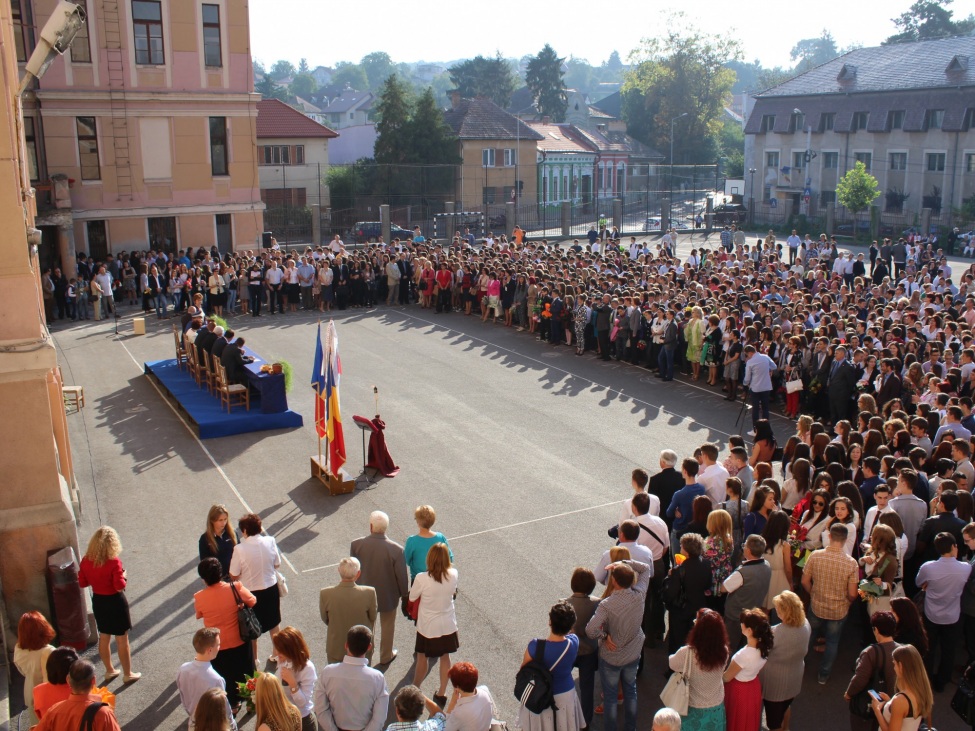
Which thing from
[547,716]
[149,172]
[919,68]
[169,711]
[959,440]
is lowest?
[169,711]

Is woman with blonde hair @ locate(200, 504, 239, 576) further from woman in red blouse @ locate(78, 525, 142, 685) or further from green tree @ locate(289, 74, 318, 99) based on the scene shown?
green tree @ locate(289, 74, 318, 99)

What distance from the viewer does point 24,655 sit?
7160 millimetres

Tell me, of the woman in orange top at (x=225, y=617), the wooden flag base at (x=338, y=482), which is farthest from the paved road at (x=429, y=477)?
the woman in orange top at (x=225, y=617)

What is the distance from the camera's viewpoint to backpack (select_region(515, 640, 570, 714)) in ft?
21.4

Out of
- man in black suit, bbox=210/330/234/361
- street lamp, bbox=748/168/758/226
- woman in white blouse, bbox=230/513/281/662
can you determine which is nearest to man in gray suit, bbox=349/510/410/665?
woman in white blouse, bbox=230/513/281/662

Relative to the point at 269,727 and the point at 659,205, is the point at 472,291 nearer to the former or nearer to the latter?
the point at 269,727

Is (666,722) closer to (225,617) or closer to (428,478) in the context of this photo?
(225,617)

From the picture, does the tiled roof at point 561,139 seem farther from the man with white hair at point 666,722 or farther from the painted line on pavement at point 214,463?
the man with white hair at point 666,722

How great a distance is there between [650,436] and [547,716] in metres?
9.53

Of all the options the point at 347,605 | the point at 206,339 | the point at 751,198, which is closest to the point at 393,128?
the point at 751,198

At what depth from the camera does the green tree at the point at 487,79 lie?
97500 mm

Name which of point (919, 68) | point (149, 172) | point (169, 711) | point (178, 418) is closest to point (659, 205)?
point (919, 68)

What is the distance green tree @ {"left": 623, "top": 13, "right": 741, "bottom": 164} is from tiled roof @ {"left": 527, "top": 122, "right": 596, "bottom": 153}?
17694 mm

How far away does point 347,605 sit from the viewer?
7.59m
